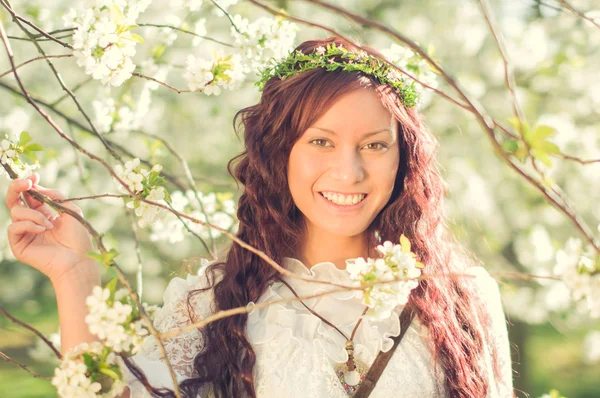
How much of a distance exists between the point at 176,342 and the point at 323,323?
1.33 feet

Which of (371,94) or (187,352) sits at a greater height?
(371,94)

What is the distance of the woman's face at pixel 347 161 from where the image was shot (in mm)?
1916

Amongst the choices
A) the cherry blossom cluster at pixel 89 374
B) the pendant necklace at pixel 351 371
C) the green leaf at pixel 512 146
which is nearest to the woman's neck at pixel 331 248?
the pendant necklace at pixel 351 371

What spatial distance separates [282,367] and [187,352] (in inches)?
10.5

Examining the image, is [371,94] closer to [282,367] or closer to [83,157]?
[282,367]

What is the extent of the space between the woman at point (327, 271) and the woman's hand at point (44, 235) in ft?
1.16

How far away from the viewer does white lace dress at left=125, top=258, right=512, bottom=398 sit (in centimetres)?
192

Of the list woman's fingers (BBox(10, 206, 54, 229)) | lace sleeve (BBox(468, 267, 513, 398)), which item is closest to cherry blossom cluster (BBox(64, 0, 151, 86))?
woman's fingers (BBox(10, 206, 54, 229))

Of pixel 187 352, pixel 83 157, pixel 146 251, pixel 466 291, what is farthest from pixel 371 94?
pixel 146 251

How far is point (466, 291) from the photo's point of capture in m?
2.17

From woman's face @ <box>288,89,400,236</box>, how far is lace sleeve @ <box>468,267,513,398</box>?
1.38 feet

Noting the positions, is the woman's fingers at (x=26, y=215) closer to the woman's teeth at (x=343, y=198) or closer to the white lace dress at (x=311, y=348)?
the white lace dress at (x=311, y=348)

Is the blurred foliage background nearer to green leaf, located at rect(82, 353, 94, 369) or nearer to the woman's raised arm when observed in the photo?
the woman's raised arm

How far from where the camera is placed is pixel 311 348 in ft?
6.46
